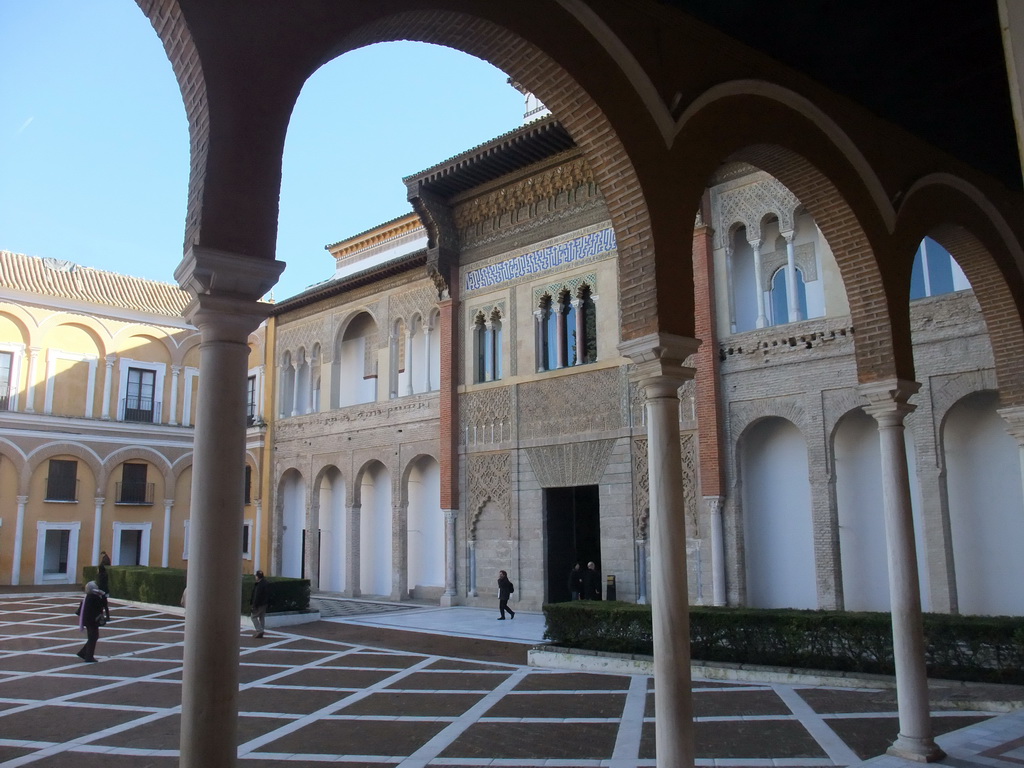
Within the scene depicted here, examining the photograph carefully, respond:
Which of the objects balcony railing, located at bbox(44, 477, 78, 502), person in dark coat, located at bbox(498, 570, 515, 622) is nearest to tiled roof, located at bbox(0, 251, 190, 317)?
balcony railing, located at bbox(44, 477, 78, 502)

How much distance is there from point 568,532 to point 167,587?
9.43 metres

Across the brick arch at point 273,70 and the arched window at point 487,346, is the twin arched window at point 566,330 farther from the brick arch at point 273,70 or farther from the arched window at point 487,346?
the brick arch at point 273,70

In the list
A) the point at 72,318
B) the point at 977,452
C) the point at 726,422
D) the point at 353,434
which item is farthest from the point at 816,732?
the point at 72,318

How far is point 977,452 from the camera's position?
11906 mm

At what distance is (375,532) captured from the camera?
22000 mm

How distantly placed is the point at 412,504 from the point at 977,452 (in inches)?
516

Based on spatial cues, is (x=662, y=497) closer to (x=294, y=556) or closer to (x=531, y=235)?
(x=531, y=235)

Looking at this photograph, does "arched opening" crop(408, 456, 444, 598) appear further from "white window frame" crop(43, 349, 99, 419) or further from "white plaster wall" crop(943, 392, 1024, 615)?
"white window frame" crop(43, 349, 99, 419)

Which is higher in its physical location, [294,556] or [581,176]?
[581,176]

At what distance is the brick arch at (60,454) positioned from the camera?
24141 mm

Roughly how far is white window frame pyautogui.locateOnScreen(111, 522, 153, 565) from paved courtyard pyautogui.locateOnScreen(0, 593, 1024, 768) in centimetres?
1396

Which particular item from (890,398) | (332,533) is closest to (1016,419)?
(890,398)

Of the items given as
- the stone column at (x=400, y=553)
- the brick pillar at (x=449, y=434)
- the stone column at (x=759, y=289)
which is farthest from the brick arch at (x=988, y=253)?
Result: the stone column at (x=400, y=553)

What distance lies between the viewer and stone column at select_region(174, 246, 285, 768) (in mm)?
3346
